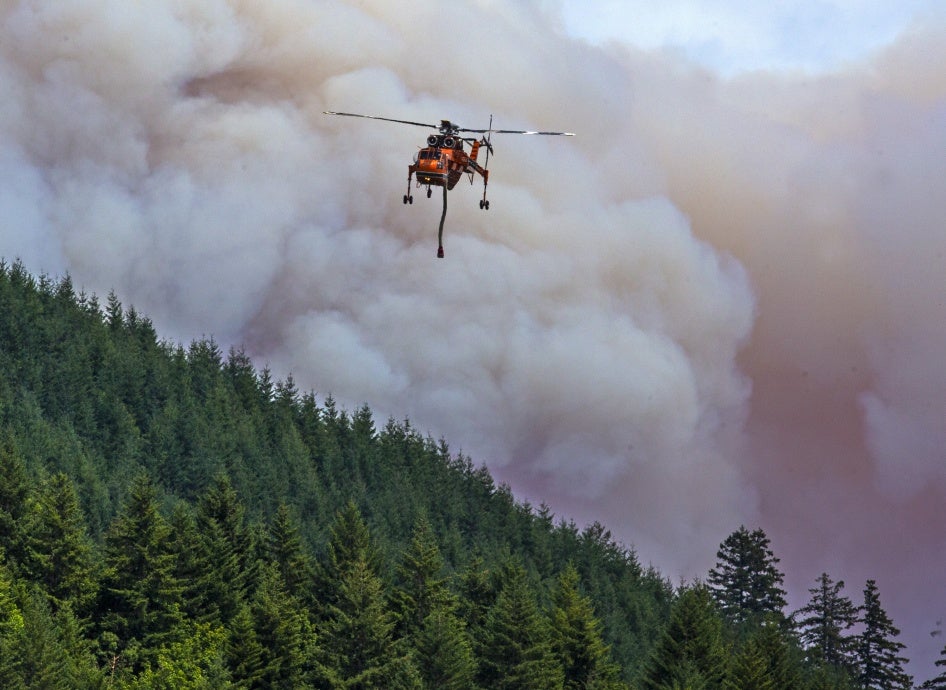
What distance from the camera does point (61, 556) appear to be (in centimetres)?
9419

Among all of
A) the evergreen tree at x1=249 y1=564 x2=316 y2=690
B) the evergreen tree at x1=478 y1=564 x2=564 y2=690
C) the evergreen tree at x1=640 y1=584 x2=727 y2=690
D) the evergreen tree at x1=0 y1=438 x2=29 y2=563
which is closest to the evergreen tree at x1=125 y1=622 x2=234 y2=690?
the evergreen tree at x1=249 y1=564 x2=316 y2=690

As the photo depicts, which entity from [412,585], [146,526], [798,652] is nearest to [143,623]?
[146,526]

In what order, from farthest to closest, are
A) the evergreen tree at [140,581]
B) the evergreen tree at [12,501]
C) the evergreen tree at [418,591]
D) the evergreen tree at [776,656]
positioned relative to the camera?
the evergreen tree at [776,656]
the evergreen tree at [418,591]
the evergreen tree at [12,501]
the evergreen tree at [140,581]

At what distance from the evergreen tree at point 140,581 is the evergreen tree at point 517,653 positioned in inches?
809

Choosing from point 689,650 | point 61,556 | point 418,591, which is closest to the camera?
point 61,556

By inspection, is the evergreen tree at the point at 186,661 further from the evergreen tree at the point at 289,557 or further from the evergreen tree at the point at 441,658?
the evergreen tree at the point at 441,658

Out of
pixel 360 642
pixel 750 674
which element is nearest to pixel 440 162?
pixel 360 642

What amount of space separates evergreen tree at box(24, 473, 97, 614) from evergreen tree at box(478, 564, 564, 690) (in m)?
26.3

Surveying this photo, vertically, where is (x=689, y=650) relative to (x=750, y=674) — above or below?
above

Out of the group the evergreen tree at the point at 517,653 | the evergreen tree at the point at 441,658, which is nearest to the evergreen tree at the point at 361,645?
the evergreen tree at the point at 441,658

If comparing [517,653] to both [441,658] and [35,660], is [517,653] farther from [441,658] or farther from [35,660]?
[35,660]

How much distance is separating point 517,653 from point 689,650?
1836cm

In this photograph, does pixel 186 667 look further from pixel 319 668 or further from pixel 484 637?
pixel 484 637

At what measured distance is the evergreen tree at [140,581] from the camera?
92688 mm
